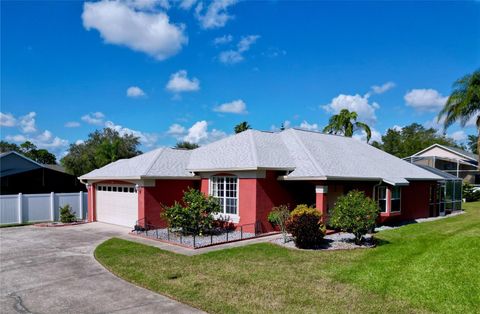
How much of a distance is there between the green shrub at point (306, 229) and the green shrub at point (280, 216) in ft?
4.85

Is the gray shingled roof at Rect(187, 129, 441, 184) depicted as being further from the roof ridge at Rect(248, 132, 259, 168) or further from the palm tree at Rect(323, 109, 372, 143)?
the palm tree at Rect(323, 109, 372, 143)

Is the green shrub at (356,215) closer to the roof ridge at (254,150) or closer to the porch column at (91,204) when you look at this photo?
the roof ridge at (254,150)

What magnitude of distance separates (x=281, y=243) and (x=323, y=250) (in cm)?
190

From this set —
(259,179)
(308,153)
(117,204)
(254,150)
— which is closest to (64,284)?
(259,179)

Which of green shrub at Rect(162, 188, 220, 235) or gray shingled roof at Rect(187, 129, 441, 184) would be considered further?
gray shingled roof at Rect(187, 129, 441, 184)

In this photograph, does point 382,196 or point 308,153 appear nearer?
point 308,153

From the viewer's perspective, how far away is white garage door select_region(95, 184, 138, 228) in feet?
64.5

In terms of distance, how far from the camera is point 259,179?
54.0 ft

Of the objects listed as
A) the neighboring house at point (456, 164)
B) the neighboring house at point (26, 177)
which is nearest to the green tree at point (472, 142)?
the neighboring house at point (456, 164)

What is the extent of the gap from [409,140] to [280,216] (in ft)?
201

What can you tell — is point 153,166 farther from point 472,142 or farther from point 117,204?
point 472,142

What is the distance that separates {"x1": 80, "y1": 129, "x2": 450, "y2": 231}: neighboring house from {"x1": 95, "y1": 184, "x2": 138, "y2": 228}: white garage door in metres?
0.06

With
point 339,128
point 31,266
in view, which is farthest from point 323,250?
point 339,128

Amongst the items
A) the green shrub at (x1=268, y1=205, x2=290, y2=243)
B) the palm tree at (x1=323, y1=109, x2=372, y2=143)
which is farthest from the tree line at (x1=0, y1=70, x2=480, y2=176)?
the green shrub at (x1=268, y1=205, x2=290, y2=243)
